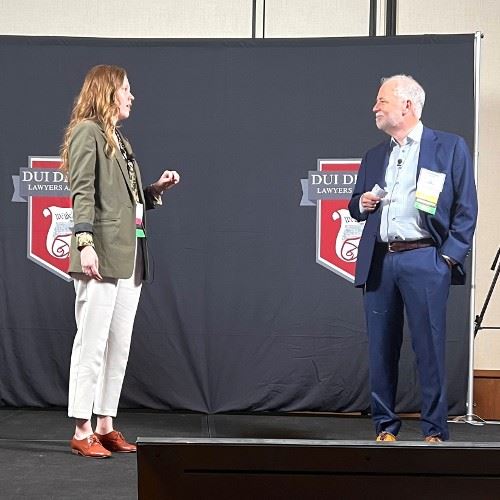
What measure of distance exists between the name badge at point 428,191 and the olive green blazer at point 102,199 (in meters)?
1.04

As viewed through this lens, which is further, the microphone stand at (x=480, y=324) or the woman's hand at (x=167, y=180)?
the microphone stand at (x=480, y=324)

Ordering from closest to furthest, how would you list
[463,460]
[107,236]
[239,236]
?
[463,460] → [107,236] → [239,236]

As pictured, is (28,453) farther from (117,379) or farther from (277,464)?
(277,464)

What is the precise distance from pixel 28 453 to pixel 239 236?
160cm

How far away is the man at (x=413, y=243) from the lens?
11.7 ft

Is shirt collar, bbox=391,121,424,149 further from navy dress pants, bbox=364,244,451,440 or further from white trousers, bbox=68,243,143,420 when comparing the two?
white trousers, bbox=68,243,143,420

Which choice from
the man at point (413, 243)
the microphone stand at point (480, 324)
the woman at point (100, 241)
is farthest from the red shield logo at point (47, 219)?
the microphone stand at point (480, 324)

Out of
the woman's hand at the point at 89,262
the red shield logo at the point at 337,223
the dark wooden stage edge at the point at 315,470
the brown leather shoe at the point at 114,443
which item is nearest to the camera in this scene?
the dark wooden stage edge at the point at 315,470

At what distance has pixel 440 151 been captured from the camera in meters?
3.58

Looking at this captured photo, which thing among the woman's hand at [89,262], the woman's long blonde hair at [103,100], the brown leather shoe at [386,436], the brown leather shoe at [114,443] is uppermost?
the woman's long blonde hair at [103,100]

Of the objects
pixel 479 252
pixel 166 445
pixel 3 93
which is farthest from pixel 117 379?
pixel 166 445

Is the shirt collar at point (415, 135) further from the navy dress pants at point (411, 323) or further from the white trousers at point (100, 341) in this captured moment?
the white trousers at point (100, 341)

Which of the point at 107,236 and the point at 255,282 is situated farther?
the point at 255,282

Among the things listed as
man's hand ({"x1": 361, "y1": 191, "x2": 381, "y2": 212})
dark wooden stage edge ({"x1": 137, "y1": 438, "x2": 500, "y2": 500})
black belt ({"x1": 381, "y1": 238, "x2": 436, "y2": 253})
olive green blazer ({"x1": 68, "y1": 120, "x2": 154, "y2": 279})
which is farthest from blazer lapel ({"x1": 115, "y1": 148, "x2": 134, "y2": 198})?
dark wooden stage edge ({"x1": 137, "y1": 438, "x2": 500, "y2": 500})
